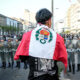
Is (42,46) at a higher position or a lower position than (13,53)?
higher

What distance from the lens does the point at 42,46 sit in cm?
169

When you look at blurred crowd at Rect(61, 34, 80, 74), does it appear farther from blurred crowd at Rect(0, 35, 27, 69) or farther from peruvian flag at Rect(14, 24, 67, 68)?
peruvian flag at Rect(14, 24, 67, 68)

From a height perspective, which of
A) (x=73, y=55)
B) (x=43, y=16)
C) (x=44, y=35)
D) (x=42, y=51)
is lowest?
(x=73, y=55)

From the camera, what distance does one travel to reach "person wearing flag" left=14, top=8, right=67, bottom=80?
1.69m

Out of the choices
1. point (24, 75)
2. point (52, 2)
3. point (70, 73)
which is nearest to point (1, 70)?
point (24, 75)

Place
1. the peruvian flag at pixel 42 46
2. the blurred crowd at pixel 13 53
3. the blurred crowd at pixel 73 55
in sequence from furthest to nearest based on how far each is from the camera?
the blurred crowd at pixel 13 53 → the blurred crowd at pixel 73 55 → the peruvian flag at pixel 42 46

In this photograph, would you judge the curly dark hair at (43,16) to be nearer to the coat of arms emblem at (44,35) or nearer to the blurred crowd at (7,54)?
the coat of arms emblem at (44,35)

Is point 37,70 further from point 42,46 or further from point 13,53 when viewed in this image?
point 13,53

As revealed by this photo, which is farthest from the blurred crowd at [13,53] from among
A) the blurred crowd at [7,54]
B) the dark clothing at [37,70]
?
the dark clothing at [37,70]

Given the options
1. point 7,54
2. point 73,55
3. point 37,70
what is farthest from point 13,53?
point 37,70

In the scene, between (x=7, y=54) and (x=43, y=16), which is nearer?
(x=43, y=16)

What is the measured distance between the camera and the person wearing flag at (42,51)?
169 cm

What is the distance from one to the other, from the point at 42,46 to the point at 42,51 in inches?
1.7

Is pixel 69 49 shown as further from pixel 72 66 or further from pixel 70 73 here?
pixel 70 73
